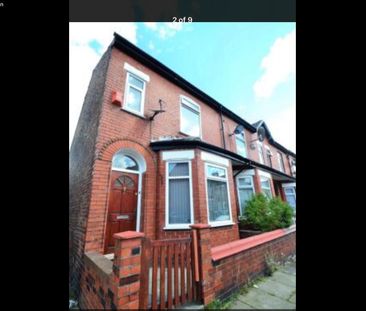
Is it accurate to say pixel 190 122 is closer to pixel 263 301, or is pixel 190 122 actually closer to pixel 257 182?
pixel 257 182

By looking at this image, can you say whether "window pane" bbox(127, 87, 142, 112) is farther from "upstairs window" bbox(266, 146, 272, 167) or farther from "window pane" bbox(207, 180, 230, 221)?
"upstairs window" bbox(266, 146, 272, 167)

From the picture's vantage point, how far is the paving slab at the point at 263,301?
3.00 meters

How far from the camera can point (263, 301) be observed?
→ 3.15 m

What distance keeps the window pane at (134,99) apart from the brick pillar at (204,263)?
176 inches

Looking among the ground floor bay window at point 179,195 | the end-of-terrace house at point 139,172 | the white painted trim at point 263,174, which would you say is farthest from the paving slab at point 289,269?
the white painted trim at point 263,174

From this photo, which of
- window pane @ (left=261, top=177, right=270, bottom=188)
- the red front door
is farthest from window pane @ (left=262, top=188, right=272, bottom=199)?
the red front door

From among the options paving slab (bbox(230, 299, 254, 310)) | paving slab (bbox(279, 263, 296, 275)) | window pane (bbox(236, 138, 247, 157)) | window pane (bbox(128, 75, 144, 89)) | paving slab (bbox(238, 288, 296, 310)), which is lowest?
paving slab (bbox(279, 263, 296, 275))

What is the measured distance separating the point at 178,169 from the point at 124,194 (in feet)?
5.87

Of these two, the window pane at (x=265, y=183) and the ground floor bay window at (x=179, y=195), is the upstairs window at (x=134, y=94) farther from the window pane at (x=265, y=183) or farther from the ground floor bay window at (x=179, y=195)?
the window pane at (x=265, y=183)

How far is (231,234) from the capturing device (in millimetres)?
6152

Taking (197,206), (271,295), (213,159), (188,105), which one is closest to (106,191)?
(197,206)

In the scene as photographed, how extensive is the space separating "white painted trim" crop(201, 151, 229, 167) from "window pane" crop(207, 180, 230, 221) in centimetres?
70

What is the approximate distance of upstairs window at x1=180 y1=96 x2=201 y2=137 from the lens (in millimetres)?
7781
